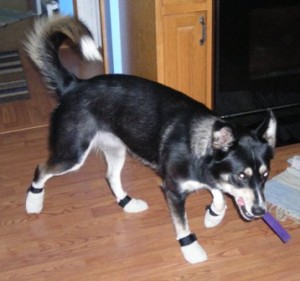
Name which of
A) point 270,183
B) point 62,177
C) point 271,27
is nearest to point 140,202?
point 62,177

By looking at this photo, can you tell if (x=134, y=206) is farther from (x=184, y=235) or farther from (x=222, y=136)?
(x=222, y=136)

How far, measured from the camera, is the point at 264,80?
111 inches

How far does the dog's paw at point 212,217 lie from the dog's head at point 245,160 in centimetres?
42

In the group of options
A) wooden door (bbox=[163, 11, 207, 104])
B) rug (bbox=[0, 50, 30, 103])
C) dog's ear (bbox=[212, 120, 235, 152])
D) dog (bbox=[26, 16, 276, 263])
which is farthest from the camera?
rug (bbox=[0, 50, 30, 103])

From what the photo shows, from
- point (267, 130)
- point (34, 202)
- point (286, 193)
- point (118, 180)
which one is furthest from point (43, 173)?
point (286, 193)

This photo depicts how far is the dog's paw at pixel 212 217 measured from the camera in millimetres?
2223

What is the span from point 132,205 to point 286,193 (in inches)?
32.9

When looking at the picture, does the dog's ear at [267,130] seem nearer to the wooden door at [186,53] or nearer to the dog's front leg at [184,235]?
the dog's front leg at [184,235]

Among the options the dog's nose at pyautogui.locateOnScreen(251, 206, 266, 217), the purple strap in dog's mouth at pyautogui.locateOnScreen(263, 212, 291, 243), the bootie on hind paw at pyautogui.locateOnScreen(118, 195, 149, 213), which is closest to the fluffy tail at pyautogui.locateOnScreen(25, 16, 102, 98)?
the bootie on hind paw at pyautogui.locateOnScreen(118, 195, 149, 213)

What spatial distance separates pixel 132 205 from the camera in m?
2.41

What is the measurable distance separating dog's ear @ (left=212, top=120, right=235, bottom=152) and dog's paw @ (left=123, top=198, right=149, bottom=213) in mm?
786

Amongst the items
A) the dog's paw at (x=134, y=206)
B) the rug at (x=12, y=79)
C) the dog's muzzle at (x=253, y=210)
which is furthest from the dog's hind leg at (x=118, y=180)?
the rug at (x=12, y=79)

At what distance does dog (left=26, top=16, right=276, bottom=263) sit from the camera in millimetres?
1899

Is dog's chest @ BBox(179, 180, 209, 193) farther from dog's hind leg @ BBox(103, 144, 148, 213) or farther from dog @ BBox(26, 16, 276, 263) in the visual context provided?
dog's hind leg @ BBox(103, 144, 148, 213)
